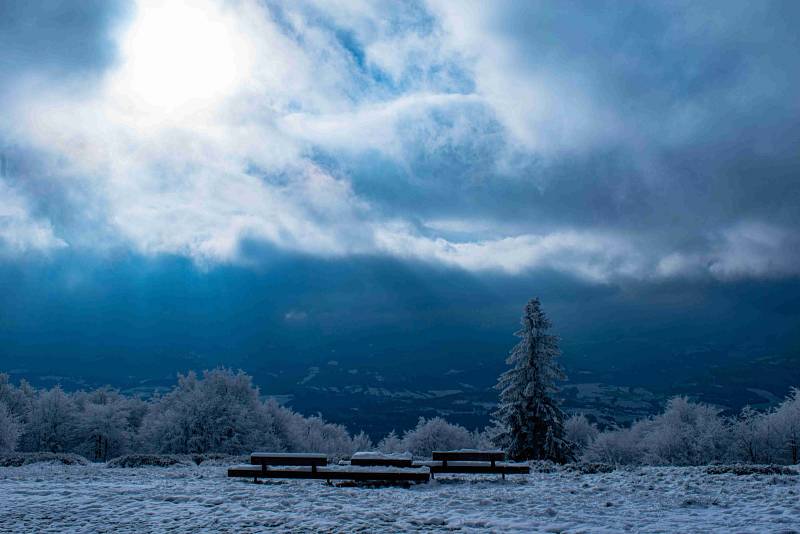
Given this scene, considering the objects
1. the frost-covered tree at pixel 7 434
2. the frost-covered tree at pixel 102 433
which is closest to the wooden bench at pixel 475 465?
the frost-covered tree at pixel 7 434

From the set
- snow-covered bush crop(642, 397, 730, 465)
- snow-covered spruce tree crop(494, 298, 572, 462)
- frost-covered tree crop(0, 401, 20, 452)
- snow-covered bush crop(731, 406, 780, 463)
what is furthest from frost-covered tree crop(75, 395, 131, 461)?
snow-covered bush crop(731, 406, 780, 463)

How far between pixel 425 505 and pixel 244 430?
4458 cm

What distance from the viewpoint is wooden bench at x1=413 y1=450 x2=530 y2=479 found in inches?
677

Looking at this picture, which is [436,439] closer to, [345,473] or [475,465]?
[475,465]

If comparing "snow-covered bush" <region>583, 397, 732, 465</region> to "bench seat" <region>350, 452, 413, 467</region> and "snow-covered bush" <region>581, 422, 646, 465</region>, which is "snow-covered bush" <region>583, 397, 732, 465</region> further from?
"bench seat" <region>350, 452, 413, 467</region>

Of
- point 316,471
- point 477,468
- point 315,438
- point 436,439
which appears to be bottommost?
point 315,438

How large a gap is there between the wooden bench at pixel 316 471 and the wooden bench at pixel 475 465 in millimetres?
567

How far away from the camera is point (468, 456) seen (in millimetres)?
17938

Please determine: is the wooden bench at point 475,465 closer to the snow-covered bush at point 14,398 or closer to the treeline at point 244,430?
the treeline at point 244,430

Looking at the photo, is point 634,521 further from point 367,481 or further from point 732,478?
point 367,481

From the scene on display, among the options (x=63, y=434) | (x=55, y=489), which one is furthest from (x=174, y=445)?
(x=55, y=489)

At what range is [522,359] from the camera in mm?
36844

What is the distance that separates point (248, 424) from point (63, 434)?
29.6 metres

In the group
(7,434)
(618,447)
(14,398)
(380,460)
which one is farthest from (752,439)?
(14,398)
